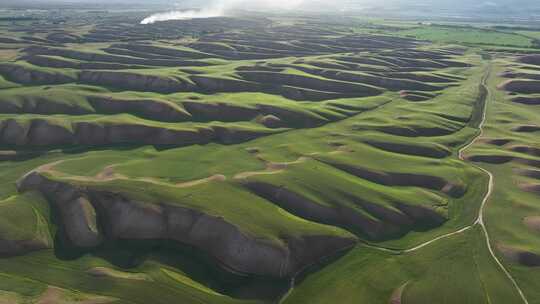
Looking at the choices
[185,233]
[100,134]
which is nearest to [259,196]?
[185,233]

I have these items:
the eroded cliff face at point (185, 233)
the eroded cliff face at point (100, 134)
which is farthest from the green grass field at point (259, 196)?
the eroded cliff face at point (100, 134)

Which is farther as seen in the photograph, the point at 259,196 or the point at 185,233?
the point at 259,196

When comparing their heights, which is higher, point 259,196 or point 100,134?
point 100,134

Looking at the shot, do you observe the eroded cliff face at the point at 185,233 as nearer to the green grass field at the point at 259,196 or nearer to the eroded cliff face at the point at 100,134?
the green grass field at the point at 259,196

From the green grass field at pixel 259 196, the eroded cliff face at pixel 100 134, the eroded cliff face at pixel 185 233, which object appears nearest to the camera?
the green grass field at pixel 259 196

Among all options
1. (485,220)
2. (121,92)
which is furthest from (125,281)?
(121,92)

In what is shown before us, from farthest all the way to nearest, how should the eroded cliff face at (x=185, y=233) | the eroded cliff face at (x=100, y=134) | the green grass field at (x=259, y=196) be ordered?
the eroded cliff face at (x=100, y=134)
the eroded cliff face at (x=185, y=233)
the green grass field at (x=259, y=196)

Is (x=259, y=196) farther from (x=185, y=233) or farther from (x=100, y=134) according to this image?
(x=100, y=134)

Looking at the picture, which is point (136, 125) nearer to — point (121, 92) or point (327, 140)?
point (121, 92)

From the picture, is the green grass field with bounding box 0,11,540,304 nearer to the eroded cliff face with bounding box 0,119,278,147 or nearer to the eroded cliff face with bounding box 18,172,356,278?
the eroded cliff face with bounding box 18,172,356,278
